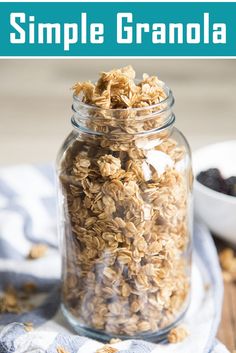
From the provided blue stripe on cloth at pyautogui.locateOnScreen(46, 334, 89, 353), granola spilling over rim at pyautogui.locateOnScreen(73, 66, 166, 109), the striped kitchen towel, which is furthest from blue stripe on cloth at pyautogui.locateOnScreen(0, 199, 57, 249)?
granola spilling over rim at pyautogui.locateOnScreen(73, 66, 166, 109)

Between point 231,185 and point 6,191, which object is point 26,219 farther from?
point 231,185

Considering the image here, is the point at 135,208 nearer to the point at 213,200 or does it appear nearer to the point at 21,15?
the point at 213,200

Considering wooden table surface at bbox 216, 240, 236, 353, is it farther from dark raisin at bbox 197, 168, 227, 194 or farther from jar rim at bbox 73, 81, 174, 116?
jar rim at bbox 73, 81, 174, 116

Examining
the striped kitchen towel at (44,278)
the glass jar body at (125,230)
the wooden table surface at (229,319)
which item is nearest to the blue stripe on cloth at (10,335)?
the striped kitchen towel at (44,278)

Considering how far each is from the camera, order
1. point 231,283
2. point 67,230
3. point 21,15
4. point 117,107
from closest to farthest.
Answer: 1. point 117,107
2. point 67,230
3. point 231,283
4. point 21,15

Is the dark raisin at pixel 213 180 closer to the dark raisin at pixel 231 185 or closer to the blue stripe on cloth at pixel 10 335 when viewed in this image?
the dark raisin at pixel 231 185

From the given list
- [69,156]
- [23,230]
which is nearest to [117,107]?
[69,156]

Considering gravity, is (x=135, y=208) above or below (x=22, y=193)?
above
